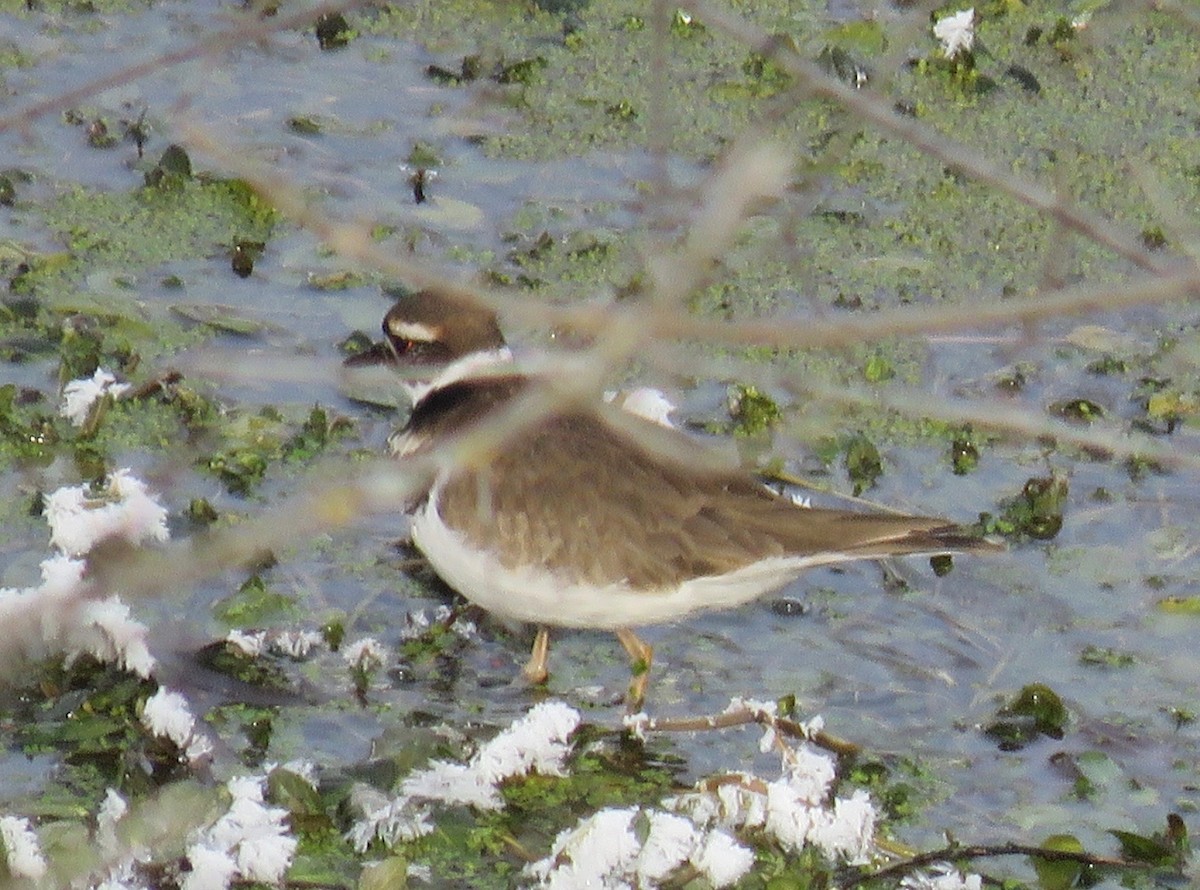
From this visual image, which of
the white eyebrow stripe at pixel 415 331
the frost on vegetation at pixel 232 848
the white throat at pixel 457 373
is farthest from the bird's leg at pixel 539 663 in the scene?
the frost on vegetation at pixel 232 848

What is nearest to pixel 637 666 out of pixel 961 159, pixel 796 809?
pixel 796 809

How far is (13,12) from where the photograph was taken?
938 cm

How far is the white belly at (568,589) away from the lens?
5.38m

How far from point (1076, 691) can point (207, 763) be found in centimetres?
231

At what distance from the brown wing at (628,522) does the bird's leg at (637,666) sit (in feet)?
0.98

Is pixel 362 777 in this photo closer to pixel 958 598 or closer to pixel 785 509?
pixel 785 509

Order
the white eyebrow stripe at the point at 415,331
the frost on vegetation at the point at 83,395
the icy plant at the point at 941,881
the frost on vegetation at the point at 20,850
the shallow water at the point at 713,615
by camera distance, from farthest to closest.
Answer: the frost on vegetation at the point at 83,395
the white eyebrow stripe at the point at 415,331
the shallow water at the point at 713,615
the icy plant at the point at 941,881
the frost on vegetation at the point at 20,850

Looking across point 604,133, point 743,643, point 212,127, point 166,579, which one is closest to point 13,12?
point 212,127

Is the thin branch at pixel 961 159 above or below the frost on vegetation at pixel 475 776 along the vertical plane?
above

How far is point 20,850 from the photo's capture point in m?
4.20

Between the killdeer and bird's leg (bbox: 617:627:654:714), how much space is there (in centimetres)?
12

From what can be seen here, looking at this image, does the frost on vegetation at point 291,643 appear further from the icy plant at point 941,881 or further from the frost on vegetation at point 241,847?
the icy plant at point 941,881

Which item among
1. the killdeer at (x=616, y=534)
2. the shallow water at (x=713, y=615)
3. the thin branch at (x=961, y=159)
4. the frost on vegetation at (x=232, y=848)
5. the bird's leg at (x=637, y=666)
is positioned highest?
the thin branch at (x=961, y=159)

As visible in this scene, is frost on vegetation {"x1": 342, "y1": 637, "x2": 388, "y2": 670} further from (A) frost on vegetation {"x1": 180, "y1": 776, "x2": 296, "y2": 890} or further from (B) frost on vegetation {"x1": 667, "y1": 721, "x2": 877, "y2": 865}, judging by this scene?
(B) frost on vegetation {"x1": 667, "y1": 721, "x2": 877, "y2": 865}
